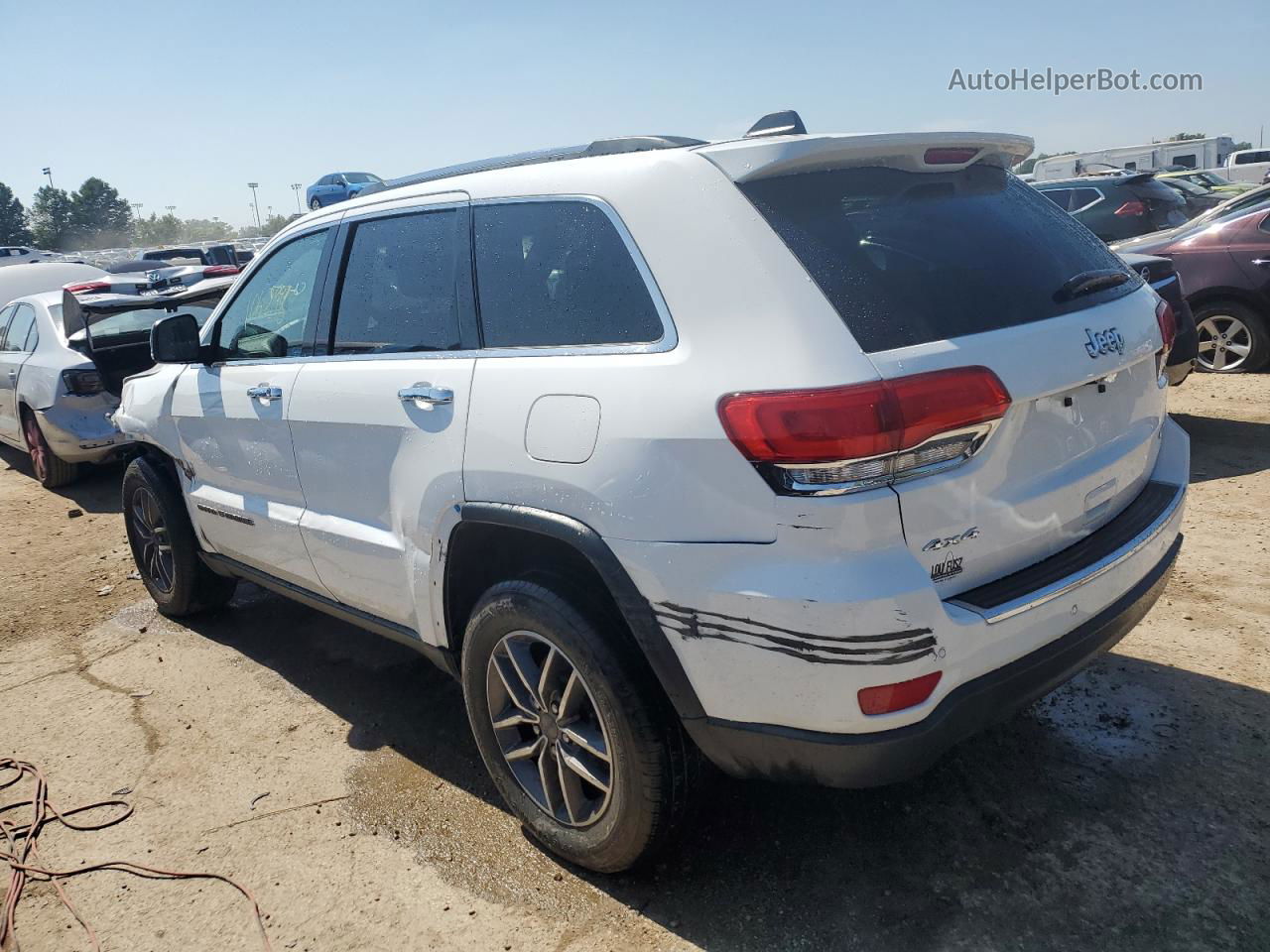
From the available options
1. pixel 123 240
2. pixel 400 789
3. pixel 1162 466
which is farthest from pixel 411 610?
pixel 123 240

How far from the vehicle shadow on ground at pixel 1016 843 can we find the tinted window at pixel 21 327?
6.86 meters

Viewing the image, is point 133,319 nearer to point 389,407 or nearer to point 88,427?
point 88,427

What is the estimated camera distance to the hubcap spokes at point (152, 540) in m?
4.73

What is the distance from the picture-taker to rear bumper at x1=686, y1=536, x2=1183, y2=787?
2135 mm

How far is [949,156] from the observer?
8.50 ft

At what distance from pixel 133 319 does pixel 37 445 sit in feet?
5.10

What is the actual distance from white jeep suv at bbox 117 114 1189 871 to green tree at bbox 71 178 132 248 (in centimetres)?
9488

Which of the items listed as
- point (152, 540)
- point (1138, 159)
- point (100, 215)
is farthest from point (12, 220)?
point (152, 540)

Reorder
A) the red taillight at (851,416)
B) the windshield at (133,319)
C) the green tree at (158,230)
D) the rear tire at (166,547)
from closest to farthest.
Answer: the red taillight at (851,416) → the rear tire at (166,547) → the windshield at (133,319) → the green tree at (158,230)

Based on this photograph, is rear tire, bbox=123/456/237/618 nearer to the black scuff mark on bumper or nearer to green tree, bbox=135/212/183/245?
the black scuff mark on bumper

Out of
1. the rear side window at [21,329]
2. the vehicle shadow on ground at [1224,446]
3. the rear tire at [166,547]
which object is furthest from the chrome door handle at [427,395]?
the rear side window at [21,329]

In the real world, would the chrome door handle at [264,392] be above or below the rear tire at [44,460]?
above

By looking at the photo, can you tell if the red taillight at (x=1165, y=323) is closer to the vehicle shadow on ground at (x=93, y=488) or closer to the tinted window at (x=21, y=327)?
the vehicle shadow on ground at (x=93, y=488)

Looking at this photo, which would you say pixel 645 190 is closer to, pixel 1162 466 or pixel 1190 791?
pixel 1162 466
